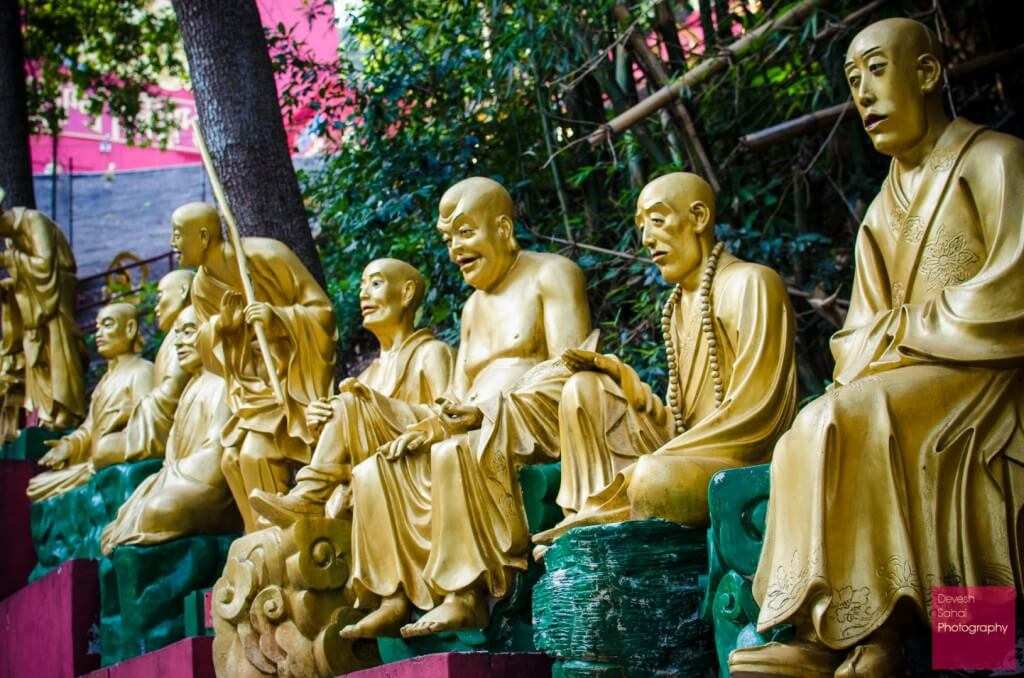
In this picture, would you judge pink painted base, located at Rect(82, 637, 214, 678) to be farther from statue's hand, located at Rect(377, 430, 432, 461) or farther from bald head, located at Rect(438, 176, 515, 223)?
bald head, located at Rect(438, 176, 515, 223)

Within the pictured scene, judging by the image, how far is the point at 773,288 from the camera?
6625mm

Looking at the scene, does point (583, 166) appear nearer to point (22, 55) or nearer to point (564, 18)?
point (564, 18)

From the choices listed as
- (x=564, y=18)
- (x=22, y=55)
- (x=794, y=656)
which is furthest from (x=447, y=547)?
(x=22, y=55)

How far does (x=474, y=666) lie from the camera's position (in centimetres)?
669

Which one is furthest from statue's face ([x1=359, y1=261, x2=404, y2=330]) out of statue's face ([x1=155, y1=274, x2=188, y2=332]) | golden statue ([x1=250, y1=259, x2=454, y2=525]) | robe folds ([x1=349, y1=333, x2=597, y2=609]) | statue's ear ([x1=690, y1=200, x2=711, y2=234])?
statue's face ([x1=155, y1=274, x2=188, y2=332])

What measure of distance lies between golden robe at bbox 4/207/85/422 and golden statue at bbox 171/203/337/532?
3111 mm

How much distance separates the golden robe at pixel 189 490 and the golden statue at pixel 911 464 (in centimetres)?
418

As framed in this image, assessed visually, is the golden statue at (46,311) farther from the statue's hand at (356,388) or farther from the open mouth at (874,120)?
the open mouth at (874,120)

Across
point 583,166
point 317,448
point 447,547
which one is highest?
point 583,166

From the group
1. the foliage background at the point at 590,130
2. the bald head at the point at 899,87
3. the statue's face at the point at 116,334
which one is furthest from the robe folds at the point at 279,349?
the bald head at the point at 899,87

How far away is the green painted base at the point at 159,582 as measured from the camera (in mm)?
9164

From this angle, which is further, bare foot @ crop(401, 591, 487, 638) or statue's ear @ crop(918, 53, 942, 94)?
bare foot @ crop(401, 591, 487, 638)

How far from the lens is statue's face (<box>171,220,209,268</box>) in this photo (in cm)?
905

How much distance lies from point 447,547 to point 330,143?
21.2ft
